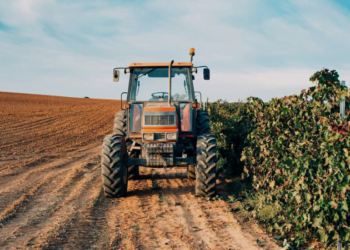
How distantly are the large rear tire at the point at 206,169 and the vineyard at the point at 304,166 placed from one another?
0.53m

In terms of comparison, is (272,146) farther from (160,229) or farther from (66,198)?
(66,198)

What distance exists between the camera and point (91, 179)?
976 centimetres

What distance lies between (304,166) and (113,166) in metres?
3.67

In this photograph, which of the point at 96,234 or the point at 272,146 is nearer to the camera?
the point at 96,234

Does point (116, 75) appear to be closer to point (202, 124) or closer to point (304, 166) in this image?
point (202, 124)

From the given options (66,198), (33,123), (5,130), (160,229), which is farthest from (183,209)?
(33,123)

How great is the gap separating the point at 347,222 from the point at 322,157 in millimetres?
769

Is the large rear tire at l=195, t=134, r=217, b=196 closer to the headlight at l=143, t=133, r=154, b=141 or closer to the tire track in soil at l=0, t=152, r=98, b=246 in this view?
the headlight at l=143, t=133, r=154, b=141

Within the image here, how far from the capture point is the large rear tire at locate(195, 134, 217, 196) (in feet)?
24.4

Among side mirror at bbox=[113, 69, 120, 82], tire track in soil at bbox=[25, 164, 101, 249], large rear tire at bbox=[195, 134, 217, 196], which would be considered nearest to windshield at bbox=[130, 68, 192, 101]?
side mirror at bbox=[113, 69, 120, 82]

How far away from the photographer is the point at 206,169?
24.4 ft

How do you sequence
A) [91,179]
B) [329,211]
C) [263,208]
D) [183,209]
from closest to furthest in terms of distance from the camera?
[329,211] → [263,208] → [183,209] → [91,179]

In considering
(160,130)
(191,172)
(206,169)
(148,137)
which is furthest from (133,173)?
(206,169)

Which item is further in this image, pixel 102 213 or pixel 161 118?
pixel 161 118
